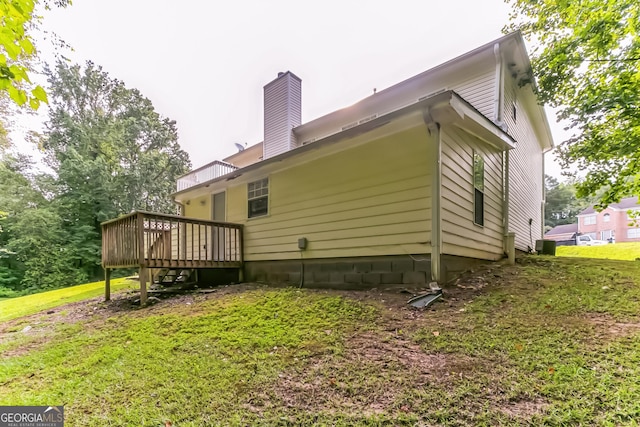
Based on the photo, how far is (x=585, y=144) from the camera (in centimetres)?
821

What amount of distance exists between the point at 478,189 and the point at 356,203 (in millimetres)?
2665

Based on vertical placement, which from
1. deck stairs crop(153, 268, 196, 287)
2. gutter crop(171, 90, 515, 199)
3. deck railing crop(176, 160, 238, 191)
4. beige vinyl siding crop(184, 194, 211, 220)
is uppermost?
deck railing crop(176, 160, 238, 191)

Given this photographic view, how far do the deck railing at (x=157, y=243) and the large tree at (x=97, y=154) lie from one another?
14815 mm

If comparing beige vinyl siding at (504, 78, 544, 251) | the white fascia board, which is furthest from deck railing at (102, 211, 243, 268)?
beige vinyl siding at (504, 78, 544, 251)

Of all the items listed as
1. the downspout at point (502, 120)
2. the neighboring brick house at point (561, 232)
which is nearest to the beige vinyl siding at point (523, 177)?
the downspout at point (502, 120)

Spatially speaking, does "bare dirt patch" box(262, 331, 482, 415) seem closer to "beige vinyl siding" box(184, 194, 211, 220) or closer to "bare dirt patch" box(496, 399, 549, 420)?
"bare dirt patch" box(496, 399, 549, 420)

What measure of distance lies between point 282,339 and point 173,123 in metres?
25.2

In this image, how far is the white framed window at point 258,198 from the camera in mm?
7848

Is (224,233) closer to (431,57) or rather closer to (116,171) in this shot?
(431,57)

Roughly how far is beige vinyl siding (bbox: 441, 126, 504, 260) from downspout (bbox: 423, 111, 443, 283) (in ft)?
0.59

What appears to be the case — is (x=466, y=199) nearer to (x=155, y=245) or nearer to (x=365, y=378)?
(x=365, y=378)

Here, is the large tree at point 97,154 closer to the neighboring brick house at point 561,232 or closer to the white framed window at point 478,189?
the white framed window at point 478,189

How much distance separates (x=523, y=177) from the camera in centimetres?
952

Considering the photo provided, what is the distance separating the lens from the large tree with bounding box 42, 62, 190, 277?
63.2 feet
